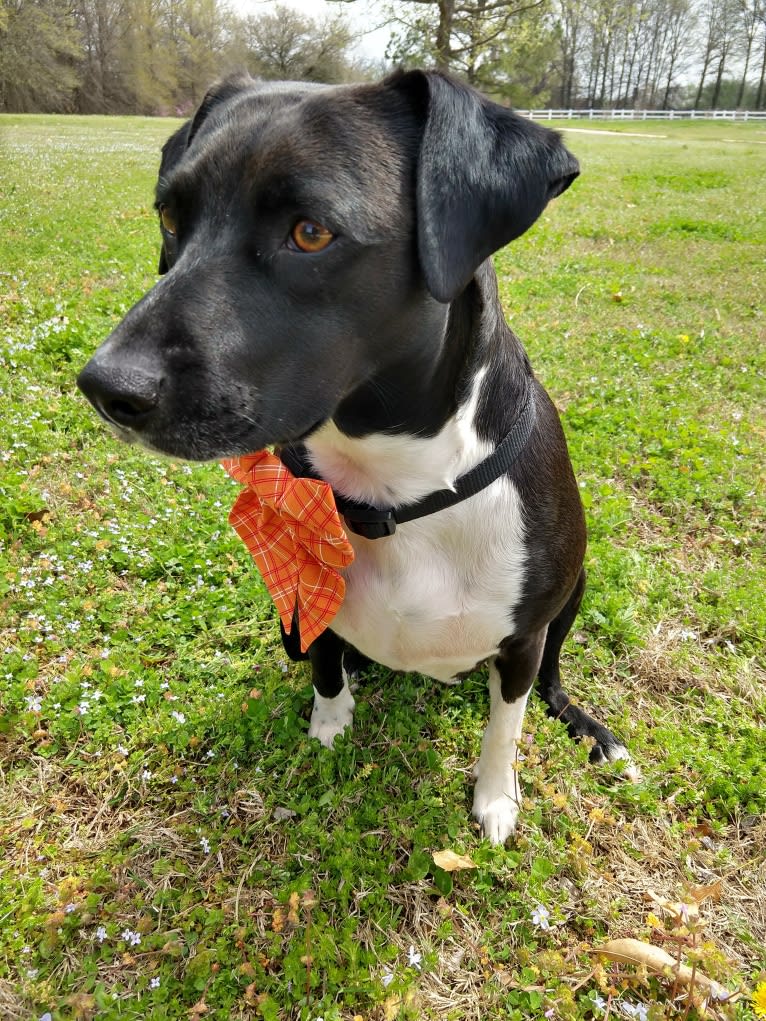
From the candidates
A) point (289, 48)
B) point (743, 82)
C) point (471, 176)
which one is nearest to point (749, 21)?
point (743, 82)

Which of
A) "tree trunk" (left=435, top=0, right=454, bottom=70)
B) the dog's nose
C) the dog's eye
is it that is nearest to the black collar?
the dog's nose

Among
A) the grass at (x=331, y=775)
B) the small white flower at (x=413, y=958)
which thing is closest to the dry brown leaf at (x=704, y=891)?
the grass at (x=331, y=775)

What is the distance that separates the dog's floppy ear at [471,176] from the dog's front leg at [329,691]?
129 cm

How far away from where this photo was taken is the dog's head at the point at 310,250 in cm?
139

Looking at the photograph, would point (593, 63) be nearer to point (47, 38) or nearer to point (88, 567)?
point (47, 38)

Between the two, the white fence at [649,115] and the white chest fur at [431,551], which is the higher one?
the white fence at [649,115]

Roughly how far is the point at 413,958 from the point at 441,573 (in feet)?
3.37

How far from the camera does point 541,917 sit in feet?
6.44

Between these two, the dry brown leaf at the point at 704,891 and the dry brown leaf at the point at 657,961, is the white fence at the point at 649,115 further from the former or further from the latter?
the dry brown leaf at the point at 657,961

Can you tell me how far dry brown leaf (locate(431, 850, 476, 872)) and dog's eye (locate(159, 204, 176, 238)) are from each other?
1.87 m

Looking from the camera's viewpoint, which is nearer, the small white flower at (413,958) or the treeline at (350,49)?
the small white flower at (413,958)

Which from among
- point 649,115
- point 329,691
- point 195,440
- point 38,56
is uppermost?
point 38,56

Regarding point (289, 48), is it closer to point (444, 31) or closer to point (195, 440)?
point (444, 31)

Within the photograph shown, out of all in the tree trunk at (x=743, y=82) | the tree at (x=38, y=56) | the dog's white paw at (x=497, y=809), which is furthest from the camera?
the tree trunk at (x=743, y=82)
